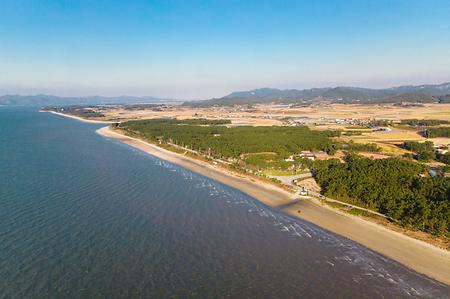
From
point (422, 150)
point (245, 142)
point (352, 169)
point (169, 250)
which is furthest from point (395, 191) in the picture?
point (245, 142)

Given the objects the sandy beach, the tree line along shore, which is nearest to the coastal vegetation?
the tree line along shore

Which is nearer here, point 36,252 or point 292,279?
point 292,279

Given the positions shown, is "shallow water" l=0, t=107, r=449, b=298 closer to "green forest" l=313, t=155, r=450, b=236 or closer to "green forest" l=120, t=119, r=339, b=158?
"green forest" l=313, t=155, r=450, b=236

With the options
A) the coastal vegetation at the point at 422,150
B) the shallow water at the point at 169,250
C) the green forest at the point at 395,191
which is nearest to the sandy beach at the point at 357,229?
the shallow water at the point at 169,250

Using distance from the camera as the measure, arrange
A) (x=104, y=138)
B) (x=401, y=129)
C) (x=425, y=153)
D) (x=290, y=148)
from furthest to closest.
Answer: (x=401, y=129)
(x=104, y=138)
(x=290, y=148)
(x=425, y=153)

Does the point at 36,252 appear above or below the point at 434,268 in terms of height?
above

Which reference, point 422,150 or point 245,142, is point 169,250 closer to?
point 245,142

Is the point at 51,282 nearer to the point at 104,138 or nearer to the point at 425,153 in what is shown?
the point at 425,153

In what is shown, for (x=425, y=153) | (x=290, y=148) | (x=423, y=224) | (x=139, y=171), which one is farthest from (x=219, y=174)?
(x=425, y=153)
